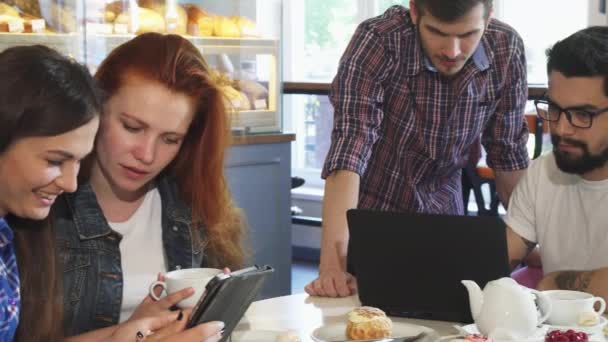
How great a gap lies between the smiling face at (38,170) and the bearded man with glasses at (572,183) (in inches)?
41.5

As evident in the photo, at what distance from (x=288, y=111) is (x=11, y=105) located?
4.98 meters

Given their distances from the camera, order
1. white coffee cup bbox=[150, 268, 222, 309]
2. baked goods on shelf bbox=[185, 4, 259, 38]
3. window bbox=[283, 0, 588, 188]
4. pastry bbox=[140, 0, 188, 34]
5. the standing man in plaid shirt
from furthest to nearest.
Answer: window bbox=[283, 0, 588, 188], baked goods on shelf bbox=[185, 4, 259, 38], pastry bbox=[140, 0, 188, 34], the standing man in plaid shirt, white coffee cup bbox=[150, 268, 222, 309]

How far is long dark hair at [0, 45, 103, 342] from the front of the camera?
1434mm

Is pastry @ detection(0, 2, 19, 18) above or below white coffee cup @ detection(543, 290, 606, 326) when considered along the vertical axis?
above

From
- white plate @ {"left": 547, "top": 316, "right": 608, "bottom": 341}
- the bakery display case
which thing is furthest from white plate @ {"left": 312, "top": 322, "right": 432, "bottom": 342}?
the bakery display case

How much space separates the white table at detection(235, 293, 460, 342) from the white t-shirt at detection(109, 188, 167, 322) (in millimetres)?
221

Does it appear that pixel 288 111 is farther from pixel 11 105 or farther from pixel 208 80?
pixel 11 105

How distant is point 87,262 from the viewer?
186cm

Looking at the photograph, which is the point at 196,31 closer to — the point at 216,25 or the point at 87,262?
the point at 216,25

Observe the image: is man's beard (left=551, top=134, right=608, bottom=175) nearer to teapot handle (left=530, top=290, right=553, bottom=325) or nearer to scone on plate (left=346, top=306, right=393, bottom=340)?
teapot handle (left=530, top=290, right=553, bottom=325)

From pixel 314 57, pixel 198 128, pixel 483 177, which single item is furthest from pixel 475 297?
pixel 314 57

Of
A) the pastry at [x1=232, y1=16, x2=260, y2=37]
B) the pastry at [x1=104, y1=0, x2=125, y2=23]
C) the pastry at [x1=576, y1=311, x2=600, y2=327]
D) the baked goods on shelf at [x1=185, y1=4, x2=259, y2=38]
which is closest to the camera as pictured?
the pastry at [x1=576, y1=311, x2=600, y2=327]

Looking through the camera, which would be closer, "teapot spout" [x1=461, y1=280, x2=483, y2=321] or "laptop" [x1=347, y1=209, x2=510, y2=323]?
"teapot spout" [x1=461, y1=280, x2=483, y2=321]

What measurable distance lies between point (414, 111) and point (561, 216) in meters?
0.47
